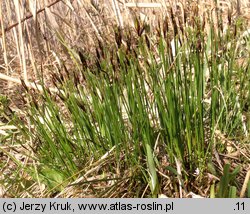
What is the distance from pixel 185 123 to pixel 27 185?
29.2 inches

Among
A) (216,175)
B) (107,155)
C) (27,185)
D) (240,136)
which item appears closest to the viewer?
(216,175)

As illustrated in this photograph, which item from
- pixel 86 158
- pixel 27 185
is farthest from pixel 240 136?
pixel 27 185

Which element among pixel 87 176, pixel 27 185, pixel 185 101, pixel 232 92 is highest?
pixel 185 101

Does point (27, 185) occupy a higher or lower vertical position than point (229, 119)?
lower

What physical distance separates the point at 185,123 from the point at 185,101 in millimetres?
117

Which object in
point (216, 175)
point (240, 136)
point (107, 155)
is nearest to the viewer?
point (216, 175)

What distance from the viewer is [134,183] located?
5.20ft

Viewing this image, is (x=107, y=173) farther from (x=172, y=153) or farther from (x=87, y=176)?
(x=172, y=153)

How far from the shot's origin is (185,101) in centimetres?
148

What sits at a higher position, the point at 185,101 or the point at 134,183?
the point at 185,101

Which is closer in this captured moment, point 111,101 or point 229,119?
point 111,101

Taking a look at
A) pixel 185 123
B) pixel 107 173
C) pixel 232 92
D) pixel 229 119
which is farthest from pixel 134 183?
pixel 232 92

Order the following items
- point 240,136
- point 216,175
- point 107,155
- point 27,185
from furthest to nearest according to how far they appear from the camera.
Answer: point 27,185
point 240,136
point 107,155
point 216,175

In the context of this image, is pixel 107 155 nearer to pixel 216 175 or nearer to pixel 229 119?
pixel 216 175
